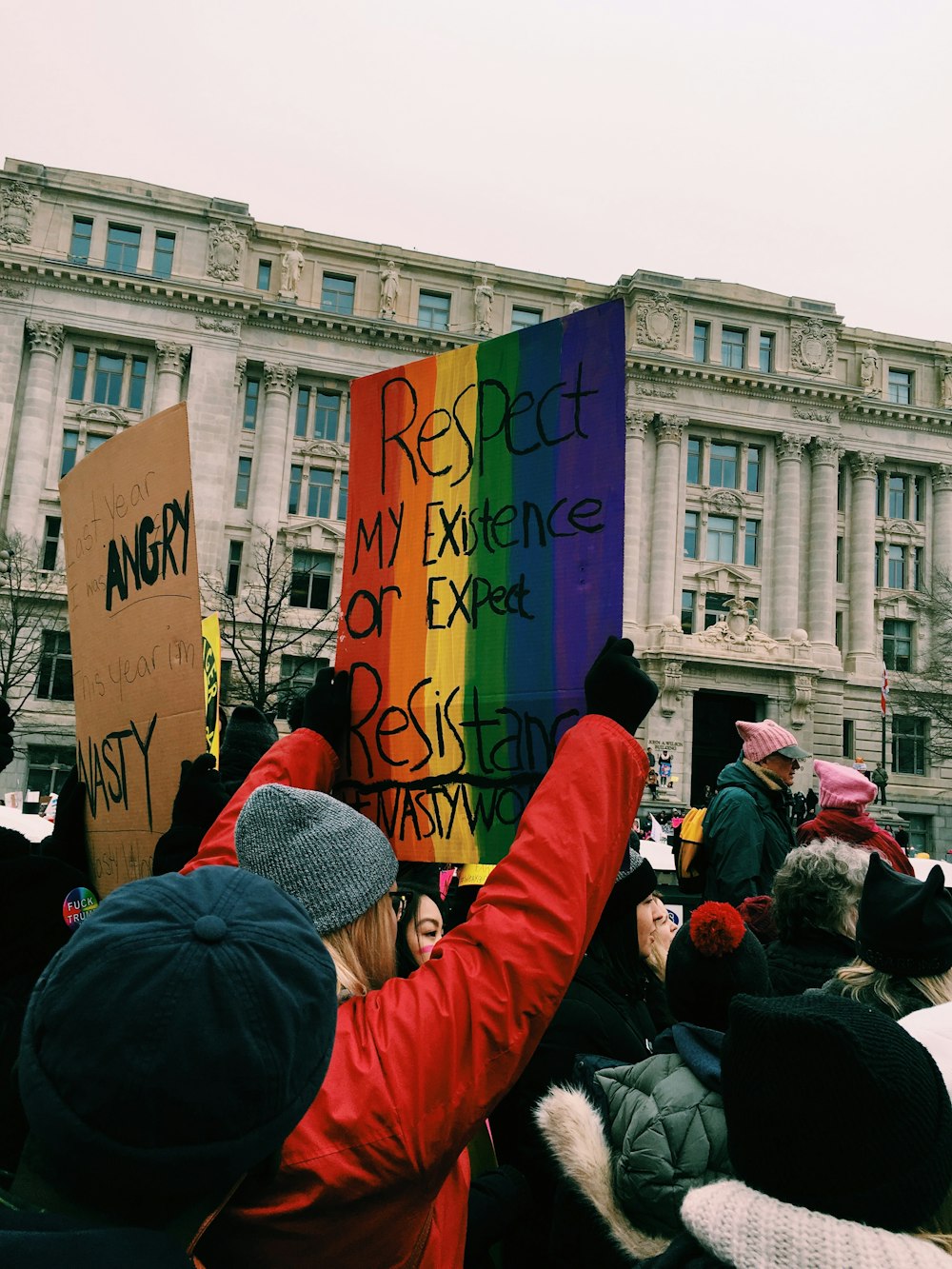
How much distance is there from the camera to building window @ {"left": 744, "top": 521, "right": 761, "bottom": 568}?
39.7 meters

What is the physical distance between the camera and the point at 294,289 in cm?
3706

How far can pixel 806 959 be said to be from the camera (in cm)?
314

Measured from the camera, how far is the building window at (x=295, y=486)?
36.5m

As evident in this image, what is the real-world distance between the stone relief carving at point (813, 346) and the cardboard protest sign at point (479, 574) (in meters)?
41.0

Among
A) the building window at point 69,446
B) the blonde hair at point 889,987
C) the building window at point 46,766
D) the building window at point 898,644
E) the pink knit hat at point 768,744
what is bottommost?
the building window at point 46,766

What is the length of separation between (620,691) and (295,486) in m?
35.9

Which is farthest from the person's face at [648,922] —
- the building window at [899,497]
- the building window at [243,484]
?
the building window at [899,497]

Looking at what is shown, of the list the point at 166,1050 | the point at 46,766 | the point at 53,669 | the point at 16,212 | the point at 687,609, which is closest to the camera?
the point at 166,1050

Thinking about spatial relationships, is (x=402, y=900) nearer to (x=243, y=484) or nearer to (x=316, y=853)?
(x=316, y=853)

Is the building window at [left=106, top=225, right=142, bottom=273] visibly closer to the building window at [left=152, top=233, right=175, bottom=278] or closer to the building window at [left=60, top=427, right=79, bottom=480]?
the building window at [left=152, top=233, right=175, bottom=278]

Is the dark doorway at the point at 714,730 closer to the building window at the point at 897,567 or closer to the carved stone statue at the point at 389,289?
the building window at the point at 897,567

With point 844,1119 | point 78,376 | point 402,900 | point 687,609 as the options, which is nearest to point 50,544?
point 78,376

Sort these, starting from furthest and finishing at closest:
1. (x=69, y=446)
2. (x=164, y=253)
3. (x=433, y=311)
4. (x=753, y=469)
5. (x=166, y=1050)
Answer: (x=753, y=469) < (x=433, y=311) < (x=164, y=253) < (x=69, y=446) < (x=166, y=1050)

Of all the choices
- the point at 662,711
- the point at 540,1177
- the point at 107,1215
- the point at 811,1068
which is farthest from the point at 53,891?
the point at 662,711
